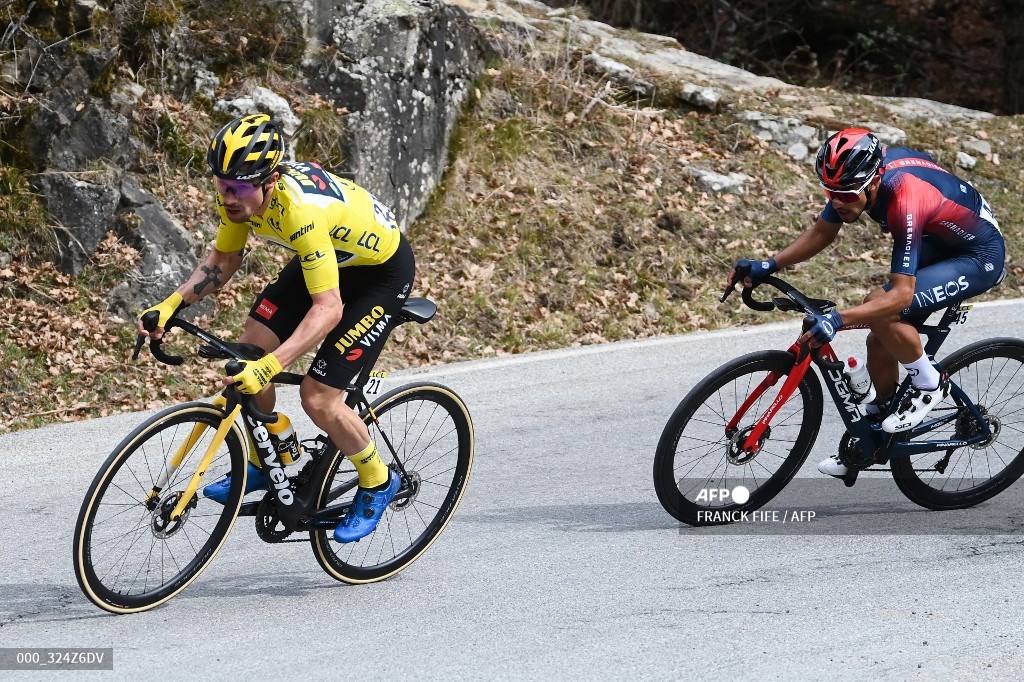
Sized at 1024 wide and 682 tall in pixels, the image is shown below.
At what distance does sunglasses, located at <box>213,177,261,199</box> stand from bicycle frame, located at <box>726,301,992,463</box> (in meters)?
2.60

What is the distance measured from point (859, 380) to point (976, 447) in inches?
33.9

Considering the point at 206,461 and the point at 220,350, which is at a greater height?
the point at 220,350

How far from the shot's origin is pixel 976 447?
5.89 metres

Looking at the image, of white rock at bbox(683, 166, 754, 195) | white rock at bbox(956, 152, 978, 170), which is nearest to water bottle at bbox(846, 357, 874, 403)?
white rock at bbox(683, 166, 754, 195)

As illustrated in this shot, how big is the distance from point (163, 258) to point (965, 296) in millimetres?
6718

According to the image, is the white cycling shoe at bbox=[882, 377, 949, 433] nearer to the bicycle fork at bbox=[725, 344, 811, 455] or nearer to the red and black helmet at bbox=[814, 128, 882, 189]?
the bicycle fork at bbox=[725, 344, 811, 455]

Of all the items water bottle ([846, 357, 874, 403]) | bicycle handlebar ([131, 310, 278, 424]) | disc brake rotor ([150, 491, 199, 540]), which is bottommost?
disc brake rotor ([150, 491, 199, 540])

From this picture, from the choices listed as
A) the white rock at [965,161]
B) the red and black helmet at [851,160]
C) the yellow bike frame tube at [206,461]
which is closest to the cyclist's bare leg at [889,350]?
the red and black helmet at [851,160]

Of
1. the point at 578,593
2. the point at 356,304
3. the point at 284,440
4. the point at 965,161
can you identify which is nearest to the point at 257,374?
the point at 284,440

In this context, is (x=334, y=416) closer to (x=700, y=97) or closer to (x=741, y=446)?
(x=741, y=446)

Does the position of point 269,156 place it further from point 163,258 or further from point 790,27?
point 790,27

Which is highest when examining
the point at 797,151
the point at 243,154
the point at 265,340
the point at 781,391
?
the point at 243,154

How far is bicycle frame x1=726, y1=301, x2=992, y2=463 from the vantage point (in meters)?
5.43

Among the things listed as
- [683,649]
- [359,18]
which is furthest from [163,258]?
[683,649]
